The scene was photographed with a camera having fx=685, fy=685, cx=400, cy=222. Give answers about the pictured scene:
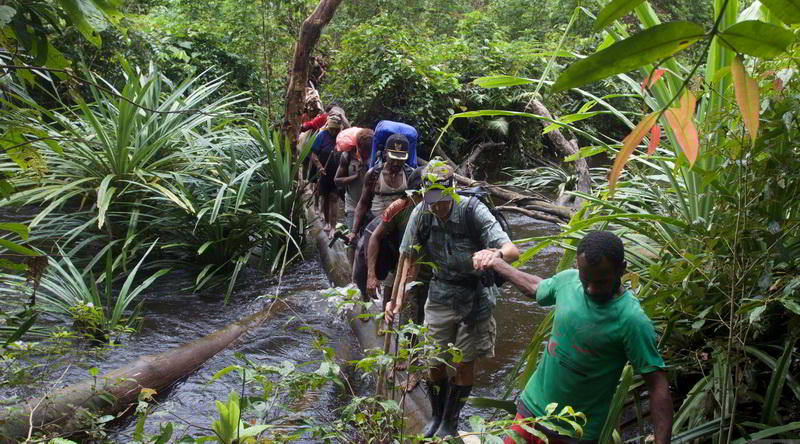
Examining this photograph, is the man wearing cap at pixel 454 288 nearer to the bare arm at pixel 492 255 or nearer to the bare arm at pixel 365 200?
the bare arm at pixel 492 255

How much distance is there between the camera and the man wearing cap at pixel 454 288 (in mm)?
3756

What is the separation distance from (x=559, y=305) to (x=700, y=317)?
0.59 m

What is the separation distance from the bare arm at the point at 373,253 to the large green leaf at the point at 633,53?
12.6 ft

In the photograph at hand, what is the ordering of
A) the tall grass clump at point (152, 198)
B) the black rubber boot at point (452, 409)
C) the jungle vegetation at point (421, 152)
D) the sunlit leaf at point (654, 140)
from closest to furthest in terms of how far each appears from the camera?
1. the sunlit leaf at point (654, 140)
2. the jungle vegetation at point (421, 152)
3. the black rubber boot at point (452, 409)
4. the tall grass clump at point (152, 198)

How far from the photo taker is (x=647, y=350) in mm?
2379

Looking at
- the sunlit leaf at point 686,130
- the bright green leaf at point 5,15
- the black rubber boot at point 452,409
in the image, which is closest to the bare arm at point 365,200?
the black rubber boot at point 452,409

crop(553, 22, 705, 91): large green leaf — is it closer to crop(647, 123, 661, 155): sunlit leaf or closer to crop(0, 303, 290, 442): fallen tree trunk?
crop(647, 123, 661, 155): sunlit leaf

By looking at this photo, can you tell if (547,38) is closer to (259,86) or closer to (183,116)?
(259,86)

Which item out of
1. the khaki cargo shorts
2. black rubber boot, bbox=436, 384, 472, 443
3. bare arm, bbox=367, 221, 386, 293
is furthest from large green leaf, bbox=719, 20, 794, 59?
bare arm, bbox=367, 221, 386, 293

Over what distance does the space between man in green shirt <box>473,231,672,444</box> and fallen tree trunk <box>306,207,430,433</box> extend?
613mm

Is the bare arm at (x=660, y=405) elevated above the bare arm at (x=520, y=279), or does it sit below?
below

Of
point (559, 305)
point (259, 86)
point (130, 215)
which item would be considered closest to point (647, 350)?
point (559, 305)

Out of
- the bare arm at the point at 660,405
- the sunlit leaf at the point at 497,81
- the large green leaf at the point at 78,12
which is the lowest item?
the bare arm at the point at 660,405

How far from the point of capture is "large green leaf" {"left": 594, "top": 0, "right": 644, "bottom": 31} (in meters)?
0.87
